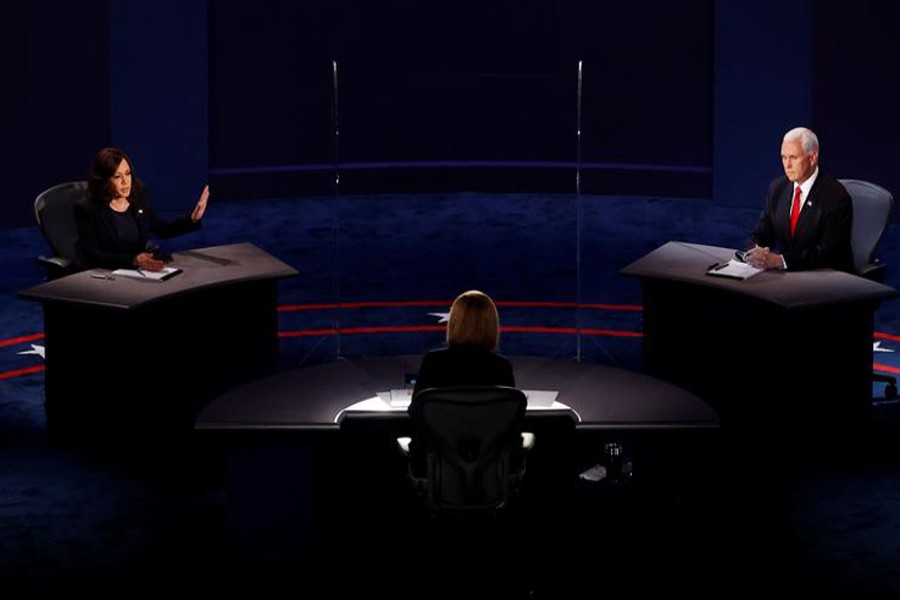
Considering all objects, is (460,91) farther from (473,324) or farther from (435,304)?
(473,324)

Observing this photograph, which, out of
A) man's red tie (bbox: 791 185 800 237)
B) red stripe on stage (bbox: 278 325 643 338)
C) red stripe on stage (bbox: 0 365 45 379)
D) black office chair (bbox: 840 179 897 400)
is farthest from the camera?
red stripe on stage (bbox: 278 325 643 338)

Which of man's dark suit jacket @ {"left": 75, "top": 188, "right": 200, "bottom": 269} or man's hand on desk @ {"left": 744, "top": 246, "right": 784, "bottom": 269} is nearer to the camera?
man's hand on desk @ {"left": 744, "top": 246, "right": 784, "bottom": 269}

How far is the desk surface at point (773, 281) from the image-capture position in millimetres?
7145

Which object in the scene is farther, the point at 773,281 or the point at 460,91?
the point at 460,91

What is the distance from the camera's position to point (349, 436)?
5336 millimetres

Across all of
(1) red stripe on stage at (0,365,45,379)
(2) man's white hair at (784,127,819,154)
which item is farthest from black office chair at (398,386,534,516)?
(1) red stripe on stage at (0,365,45,379)

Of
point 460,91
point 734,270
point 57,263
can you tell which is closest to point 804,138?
point 734,270

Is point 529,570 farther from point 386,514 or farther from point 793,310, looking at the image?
point 793,310

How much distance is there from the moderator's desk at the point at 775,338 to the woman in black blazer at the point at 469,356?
2123 millimetres

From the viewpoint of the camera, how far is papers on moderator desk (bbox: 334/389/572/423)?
551 centimetres

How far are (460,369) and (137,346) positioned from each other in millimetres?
2509

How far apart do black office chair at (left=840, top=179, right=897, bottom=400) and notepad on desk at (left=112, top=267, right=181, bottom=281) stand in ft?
10.4

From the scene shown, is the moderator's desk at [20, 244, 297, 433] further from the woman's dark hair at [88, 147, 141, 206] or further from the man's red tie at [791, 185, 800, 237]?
the man's red tie at [791, 185, 800, 237]

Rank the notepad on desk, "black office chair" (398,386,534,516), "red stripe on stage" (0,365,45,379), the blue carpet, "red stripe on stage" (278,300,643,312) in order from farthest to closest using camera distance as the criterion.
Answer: "red stripe on stage" (278,300,643,312), "red stripe on stage" (0,365,45,379), the notepad on desk, the blue carpet, "black office chair" (398,386,534,516)
